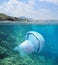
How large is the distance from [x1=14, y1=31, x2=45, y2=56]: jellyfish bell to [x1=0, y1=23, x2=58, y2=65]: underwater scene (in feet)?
0.21

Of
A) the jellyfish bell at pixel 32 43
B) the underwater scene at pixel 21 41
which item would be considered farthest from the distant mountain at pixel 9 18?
the jellyfish bell at pixel 32 43

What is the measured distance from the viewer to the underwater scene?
37.1ft

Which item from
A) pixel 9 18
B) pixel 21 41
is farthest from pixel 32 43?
pixel 9 18

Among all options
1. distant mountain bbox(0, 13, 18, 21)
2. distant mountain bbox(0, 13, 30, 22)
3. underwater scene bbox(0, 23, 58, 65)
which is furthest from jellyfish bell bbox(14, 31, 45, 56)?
distant mountain bbox(0, 13, 18, 21)

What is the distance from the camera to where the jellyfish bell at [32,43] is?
11.2 metres

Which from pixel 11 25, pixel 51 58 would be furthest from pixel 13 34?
pixel 51 58

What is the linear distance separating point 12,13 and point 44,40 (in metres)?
0.85

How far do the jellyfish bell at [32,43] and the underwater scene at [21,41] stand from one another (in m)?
0.06

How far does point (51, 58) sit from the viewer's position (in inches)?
451

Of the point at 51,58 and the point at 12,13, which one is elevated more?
the point at 12,13

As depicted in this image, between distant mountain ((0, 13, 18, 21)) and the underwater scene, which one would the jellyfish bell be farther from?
distant mountain ((0, 13, 18, 21))

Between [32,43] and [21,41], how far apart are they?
236mm

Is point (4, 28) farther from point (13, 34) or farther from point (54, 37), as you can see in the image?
point (54, 37)

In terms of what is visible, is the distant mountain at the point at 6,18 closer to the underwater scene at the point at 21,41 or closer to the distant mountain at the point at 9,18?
the distant mountain at the point at 9,18
